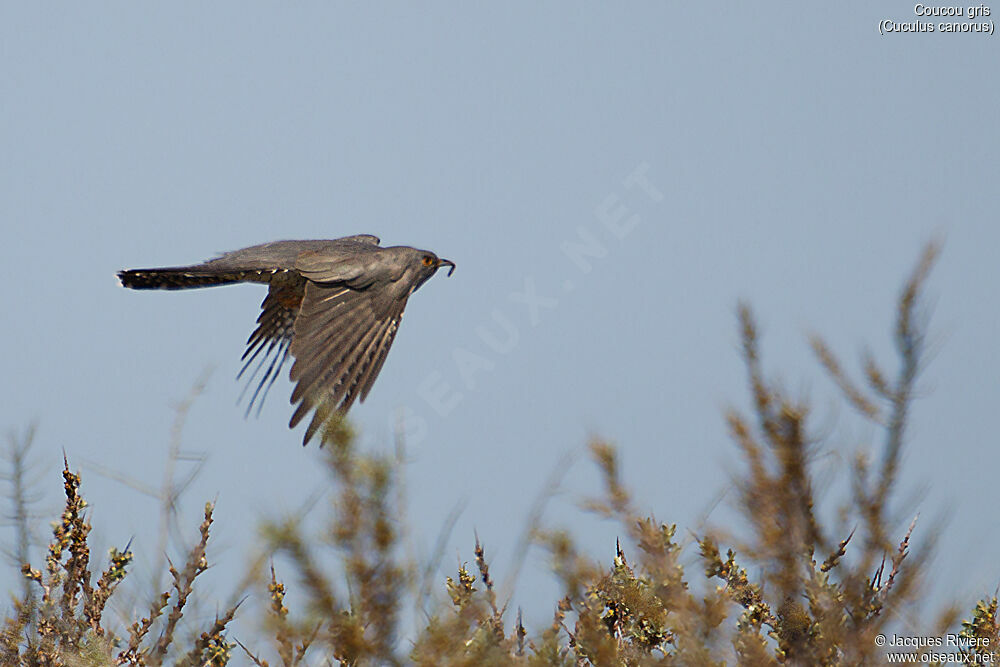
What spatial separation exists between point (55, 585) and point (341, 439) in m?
1.81

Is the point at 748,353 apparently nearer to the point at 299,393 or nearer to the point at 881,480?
the point at 881,480

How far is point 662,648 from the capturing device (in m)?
3.05

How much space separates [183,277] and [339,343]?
1.51 m

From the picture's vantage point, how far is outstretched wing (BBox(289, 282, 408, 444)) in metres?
5.51

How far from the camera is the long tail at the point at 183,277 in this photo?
673cm

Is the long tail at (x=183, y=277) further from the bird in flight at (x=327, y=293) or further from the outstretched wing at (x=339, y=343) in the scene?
the outstretched wing at (x=339, y=343)

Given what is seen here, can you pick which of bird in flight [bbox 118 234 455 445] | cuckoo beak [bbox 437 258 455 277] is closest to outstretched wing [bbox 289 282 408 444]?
bird in flight [bbox 118 234 455 445]

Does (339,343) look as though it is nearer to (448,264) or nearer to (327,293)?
(327,293)

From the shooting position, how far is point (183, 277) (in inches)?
268

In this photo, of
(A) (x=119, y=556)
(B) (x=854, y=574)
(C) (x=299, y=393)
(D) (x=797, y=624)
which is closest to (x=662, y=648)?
(D) (x=797, y=624)

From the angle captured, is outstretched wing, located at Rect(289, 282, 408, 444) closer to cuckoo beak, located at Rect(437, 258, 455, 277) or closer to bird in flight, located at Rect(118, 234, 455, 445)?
bird in flight, located at Rect(118, 234, 455, 445)

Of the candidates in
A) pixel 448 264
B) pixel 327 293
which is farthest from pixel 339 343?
pixel 448 264

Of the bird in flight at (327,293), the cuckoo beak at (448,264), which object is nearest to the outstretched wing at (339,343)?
the bird in flight at (327,293)

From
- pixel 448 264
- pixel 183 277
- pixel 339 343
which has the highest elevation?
pixel 448 264
